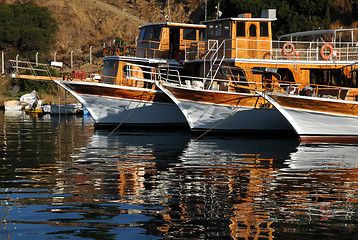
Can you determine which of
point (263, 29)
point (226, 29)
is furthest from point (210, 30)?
point (263, 29)

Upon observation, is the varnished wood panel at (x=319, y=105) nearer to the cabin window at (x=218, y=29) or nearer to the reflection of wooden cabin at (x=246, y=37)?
the reflection of wooden cabin at (x=246, y=37)

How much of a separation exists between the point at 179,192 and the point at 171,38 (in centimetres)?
2509

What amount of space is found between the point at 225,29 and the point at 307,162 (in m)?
13.9

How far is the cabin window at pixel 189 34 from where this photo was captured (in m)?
39.0

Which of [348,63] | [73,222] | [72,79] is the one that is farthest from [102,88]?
[73,222]

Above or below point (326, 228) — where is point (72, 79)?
above

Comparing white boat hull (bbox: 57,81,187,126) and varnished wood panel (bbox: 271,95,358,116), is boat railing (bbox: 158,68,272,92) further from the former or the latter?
white boat hull (bbox: 57,81,187,126)

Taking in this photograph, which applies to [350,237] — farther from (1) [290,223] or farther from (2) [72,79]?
(2) [72,79]

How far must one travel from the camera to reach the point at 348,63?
32.2m

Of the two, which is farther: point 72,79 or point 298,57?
point 72,79

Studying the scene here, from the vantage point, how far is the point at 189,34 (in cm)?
3912

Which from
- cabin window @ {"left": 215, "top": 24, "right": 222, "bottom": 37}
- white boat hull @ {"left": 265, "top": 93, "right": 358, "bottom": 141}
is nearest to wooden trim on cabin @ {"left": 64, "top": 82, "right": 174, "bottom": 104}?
cabin window @ {"left": 215, "top": 24, "right": 222, "bottom": 37}

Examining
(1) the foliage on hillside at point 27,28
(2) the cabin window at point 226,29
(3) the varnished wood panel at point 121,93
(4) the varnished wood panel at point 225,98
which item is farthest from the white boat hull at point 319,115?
(1) the foliage on hillside at point 27,28

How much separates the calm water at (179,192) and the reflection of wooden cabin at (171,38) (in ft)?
43.7
